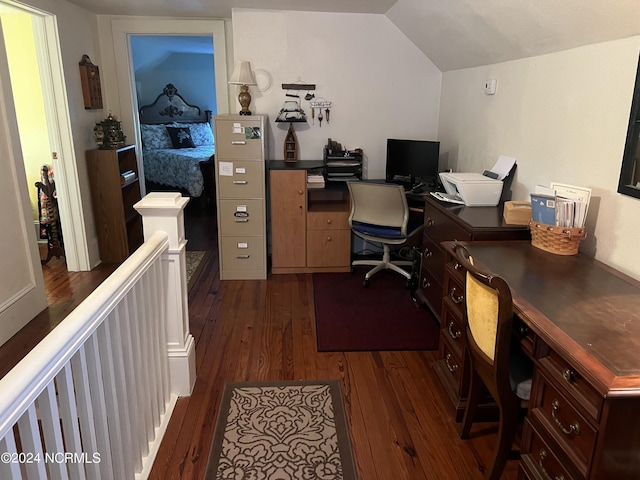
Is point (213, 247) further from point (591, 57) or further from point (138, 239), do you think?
point (591, 57)

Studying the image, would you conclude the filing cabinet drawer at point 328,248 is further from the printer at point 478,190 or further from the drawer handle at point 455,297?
the drawer handle at point 455,297

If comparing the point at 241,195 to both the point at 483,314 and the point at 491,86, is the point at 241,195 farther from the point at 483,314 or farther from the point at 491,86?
the point at 483,314


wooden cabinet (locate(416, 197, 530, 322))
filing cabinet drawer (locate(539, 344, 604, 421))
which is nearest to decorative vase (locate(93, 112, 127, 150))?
wooden cabinet (locate(416, 197, 530, 322))

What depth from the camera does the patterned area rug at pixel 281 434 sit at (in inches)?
75.0

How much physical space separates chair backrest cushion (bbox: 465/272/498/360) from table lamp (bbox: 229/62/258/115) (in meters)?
2.64

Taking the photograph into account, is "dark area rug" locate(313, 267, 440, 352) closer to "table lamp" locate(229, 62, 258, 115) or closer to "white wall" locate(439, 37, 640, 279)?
"white wall" locate(439, 37, 640, 279)

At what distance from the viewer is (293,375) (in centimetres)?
256

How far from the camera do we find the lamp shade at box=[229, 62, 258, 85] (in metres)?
3.74

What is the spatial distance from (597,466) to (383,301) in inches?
90.0

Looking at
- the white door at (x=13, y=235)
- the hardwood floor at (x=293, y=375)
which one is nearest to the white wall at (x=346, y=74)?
the hardwood floor at (x=293, y=375)

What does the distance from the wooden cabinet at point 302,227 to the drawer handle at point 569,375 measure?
2.72 metres

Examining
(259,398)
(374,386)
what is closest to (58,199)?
(259,398)

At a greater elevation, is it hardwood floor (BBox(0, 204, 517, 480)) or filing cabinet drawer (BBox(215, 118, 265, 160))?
filing cabinet drawer (BBox(215, 118, 265, 160))

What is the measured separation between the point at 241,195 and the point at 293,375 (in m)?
1.72
